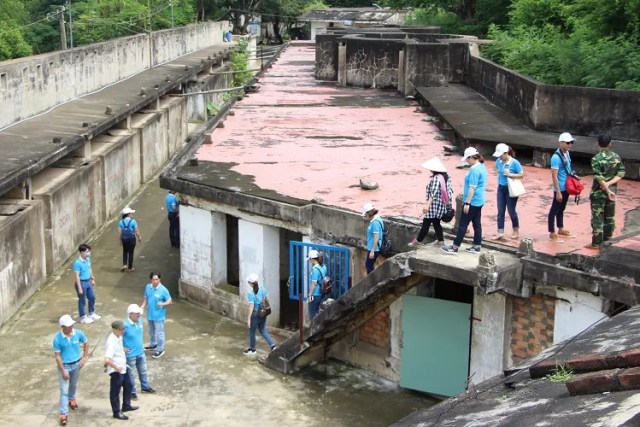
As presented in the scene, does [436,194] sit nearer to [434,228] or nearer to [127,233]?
[434,228]

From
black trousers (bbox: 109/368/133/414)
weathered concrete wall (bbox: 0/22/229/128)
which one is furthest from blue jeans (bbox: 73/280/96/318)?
weathered concrete wall (bbox: 0/22/229/128)

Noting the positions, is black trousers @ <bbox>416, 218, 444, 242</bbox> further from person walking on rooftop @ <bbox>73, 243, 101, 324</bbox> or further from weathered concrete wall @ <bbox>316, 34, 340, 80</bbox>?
weathered concrete wall @ <bbox>316, 34, 340, 80</bbox>

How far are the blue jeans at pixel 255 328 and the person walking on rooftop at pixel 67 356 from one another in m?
2.71

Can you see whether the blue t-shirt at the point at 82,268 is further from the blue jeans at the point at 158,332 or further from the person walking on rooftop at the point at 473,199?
the person walking on rooftop at the point at 473,199

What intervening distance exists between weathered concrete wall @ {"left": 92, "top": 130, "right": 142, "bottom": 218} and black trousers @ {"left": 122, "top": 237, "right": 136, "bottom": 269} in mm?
4285

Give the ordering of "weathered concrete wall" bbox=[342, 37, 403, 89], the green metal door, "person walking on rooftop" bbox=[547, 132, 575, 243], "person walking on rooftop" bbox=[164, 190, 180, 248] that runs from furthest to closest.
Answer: "weathered concrete wall" bbox=[342, 37, 403, 89] < "person walking on rooftop" bbox=[164, 190, 180, 248] < the green metal door < "person walking on rooftop" bbox=[547, 132, 575, 243]

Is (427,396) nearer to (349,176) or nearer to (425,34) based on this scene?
(349,176)

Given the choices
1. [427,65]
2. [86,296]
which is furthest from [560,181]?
[427,65]

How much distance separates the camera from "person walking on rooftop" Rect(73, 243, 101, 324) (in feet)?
48.5

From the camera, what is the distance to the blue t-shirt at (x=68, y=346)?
444 inches

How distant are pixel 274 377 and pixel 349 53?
16.5 metres

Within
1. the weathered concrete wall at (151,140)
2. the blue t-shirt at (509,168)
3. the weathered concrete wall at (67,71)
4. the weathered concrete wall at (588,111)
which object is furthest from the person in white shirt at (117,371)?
the weathered concrete wall at (151,140)

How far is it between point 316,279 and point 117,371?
3255 millimetres

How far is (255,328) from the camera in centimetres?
1373
